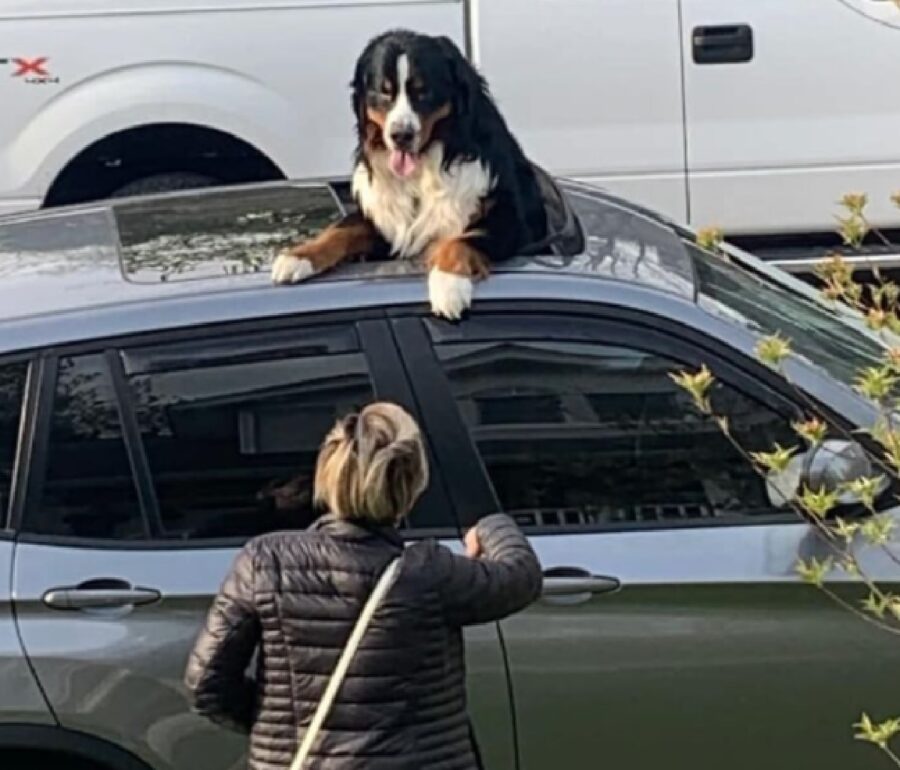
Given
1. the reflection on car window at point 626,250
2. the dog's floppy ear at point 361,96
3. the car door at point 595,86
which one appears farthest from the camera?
the car door at point 595,86

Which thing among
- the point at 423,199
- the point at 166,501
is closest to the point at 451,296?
the point at 166,501

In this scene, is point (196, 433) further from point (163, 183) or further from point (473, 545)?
point (163, 183)

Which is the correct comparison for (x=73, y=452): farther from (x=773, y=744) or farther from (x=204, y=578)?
(x=773, y=744)

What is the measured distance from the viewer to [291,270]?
3861mm

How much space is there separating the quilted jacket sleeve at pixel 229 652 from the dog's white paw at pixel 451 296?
0.74 metres

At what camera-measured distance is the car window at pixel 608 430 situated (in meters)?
3.77

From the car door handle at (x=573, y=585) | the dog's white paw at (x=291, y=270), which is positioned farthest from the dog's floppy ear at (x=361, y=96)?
the car door handle at (x=573, y=585)

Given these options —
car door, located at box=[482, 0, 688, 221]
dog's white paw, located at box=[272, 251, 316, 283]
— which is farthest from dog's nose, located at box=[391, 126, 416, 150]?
car door, located at box=[482, 0, 688, 221]

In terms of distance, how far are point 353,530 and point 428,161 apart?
1.54m

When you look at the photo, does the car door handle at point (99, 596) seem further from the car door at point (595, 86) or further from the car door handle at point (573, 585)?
the car door at point (595, 86)

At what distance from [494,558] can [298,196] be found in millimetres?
1804

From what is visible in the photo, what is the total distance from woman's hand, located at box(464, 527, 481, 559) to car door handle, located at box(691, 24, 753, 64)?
14.9 feet

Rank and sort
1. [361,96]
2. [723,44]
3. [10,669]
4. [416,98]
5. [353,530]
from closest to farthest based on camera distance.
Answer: [353,530] → [10,669] → [416,98] → [361,96] → [723,44]

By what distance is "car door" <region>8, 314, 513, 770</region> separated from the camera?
3.57 meters
